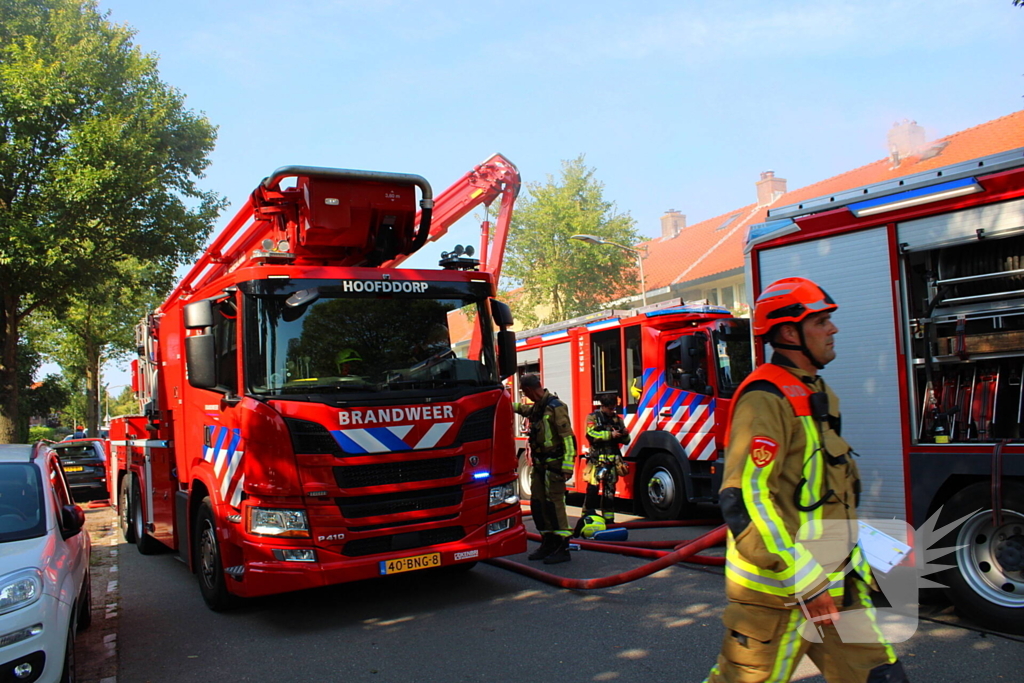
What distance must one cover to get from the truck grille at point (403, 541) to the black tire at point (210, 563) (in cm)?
109

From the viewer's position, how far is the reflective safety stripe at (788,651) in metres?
2.58

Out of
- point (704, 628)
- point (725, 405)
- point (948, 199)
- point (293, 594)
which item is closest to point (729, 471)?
point (704, 628)

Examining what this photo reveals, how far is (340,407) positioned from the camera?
5820 millimetres

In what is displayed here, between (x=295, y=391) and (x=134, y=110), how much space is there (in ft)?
48.8

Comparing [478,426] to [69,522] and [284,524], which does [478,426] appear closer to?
A: [284,524]

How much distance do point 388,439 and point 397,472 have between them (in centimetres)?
26

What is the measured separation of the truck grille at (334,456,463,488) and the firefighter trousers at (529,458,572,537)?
1.70m

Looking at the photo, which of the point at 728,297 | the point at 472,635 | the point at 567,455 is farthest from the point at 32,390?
the point at 472,635

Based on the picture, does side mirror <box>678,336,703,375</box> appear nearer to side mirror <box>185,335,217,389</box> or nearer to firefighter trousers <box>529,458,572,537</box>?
firefighter trousers <box>529,458,572,537</box>

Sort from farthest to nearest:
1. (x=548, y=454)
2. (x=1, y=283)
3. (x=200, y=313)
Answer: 1. (x=1, y=283)
2. (x=548, y=454)
3. (x=200, y=313)

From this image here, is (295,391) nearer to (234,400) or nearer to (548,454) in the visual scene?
(234,400)

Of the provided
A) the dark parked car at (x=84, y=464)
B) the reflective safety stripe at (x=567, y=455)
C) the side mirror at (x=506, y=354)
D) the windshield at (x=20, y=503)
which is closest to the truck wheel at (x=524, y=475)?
the reflective safety stripe at (x=567, y=455)

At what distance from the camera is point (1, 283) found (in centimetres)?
1727

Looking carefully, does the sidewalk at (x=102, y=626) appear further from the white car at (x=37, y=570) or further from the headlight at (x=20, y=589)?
the headlight at (x=20, y=589)
